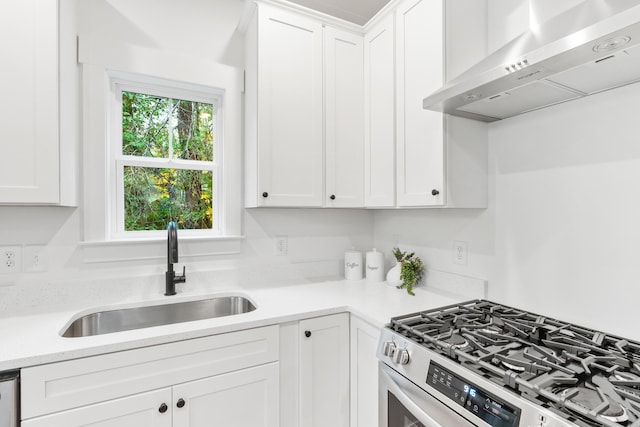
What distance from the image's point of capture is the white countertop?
3.64 ft

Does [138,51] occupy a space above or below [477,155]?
above

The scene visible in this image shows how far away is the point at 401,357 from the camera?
1.16 m

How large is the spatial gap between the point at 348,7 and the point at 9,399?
8.26 ft

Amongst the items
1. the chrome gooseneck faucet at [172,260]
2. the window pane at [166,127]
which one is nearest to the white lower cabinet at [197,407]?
the chrome gooseneck faucet at [172,260]

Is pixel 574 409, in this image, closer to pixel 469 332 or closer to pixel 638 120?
pixel 469 332

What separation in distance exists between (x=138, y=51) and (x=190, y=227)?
1006 millimetres

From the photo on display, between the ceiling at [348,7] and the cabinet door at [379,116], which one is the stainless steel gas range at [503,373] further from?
the ceiling at [348,7]

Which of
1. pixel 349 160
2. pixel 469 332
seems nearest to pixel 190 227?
pixel 349 160

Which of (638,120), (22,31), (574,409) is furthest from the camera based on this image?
(22,31)

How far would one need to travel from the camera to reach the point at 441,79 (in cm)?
148

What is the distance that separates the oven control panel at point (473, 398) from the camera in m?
0.83

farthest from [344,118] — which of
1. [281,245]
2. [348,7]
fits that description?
[281,245]

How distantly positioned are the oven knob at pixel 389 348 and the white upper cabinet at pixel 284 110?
35.1 inches

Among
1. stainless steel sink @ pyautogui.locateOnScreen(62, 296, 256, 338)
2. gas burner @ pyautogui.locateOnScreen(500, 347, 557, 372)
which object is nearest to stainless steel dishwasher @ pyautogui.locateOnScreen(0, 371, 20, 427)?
stainless steel sink @ pyautogui.locateOnScreen(62, 296, 256, 338)
